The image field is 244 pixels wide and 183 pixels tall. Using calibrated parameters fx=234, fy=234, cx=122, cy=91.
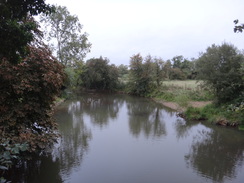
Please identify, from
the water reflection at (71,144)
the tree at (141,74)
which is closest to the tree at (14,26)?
the water reflection at (71,144)

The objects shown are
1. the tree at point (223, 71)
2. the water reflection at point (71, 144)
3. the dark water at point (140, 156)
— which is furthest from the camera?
the tree at point (223, 71)

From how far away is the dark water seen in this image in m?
7.02

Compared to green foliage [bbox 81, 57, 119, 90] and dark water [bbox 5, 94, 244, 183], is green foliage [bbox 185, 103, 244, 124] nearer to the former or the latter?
dark water [bbox 5, 94, 244, 183]

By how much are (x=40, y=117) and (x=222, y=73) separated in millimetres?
12179

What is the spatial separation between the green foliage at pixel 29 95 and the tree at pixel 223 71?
1148cm

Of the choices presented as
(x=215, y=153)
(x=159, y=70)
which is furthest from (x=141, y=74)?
(x=215, y=153)

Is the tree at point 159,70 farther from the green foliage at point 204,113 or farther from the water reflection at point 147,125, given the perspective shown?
the green foliage at point 204,113

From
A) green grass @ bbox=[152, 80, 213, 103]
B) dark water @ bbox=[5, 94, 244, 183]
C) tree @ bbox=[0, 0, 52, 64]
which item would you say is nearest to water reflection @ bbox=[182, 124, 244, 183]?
dark water @ bbox=[5, 94, 244, 183]

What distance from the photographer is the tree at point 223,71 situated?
1471 centimetres

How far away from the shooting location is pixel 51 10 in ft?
11.4

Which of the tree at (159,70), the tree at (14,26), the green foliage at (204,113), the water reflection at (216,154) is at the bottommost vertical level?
the water reflection at (216,154)

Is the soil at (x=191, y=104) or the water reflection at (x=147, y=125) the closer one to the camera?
the water reflection at (x=147, y=125)

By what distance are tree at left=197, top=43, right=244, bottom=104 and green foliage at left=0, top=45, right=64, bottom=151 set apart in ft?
37.7

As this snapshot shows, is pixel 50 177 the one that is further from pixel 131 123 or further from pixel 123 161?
pixel 131 123
